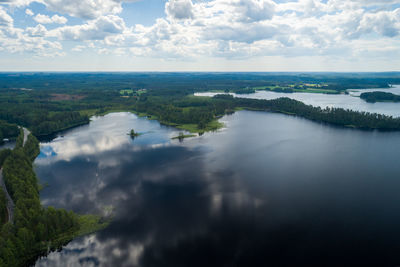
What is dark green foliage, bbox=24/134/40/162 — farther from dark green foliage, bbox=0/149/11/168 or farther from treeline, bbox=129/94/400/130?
treeline, bbox=129/94/400/130

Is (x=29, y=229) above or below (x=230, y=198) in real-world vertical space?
above

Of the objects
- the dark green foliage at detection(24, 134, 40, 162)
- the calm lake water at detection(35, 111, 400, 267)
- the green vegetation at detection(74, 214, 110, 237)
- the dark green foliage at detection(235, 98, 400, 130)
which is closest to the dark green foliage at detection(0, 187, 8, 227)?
the calm lake water at detection(35, 111, 400, 267)

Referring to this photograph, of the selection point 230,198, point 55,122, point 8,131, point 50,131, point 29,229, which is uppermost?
point 55,122

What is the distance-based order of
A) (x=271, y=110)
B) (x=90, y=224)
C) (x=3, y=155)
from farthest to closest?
(x=271, y=110)
(x=3, y=155)
(x=90, y=224)

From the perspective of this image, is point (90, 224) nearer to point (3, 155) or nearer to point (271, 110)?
point (3, 155)

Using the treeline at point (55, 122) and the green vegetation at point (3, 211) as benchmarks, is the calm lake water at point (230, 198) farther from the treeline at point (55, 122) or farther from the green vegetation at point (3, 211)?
the treeline at point (55, 122)

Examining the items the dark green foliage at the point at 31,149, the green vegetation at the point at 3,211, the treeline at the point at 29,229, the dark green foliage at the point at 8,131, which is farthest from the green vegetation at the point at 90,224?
the dark green foliage at the point at 8,131

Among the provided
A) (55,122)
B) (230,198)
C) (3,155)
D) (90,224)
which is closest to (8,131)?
(55,122)
